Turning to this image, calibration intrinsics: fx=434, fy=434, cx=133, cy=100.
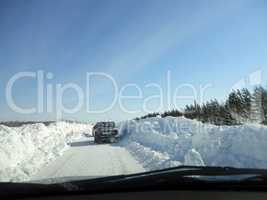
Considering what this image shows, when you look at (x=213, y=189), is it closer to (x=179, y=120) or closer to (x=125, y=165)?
(x=125, y=165)

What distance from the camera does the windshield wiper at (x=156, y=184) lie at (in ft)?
12.0

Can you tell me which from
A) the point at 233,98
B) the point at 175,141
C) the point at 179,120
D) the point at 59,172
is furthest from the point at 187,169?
the point at 179,120

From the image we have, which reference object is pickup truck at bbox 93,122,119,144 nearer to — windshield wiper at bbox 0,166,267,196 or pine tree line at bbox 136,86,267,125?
pine tree line at bbox 136,86,267,125

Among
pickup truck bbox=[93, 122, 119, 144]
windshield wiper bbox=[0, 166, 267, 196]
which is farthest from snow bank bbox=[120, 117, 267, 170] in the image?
pickup truck bbox=[93, 122, 119, 144]

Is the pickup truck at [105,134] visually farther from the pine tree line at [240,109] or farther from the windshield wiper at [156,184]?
the windshield wiper at [156,184]

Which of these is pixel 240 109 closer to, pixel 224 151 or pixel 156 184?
pixel 224 151

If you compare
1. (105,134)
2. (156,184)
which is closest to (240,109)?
(105,134)

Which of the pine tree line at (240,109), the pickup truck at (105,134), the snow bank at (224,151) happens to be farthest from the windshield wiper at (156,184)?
the pickup truck at (105,134)

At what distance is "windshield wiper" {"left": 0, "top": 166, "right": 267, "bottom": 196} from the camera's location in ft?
12.0

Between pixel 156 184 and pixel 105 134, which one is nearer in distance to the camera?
pixel 156 184

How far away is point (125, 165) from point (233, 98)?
64.2 ft

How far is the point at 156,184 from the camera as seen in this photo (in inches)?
154

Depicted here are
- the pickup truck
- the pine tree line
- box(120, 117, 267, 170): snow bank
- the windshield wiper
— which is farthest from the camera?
the pickup truck

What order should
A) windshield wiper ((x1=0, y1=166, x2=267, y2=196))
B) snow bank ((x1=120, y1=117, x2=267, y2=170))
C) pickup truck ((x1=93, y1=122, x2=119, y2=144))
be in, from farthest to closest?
pickup truck ((x1=93, y1=122, x2=119, y2=144)), snow bank ((x1=120, y1=117, x2=267, y2=170)), windshield wiper ((x1=0, y1=166, x2=267, y2=196))
